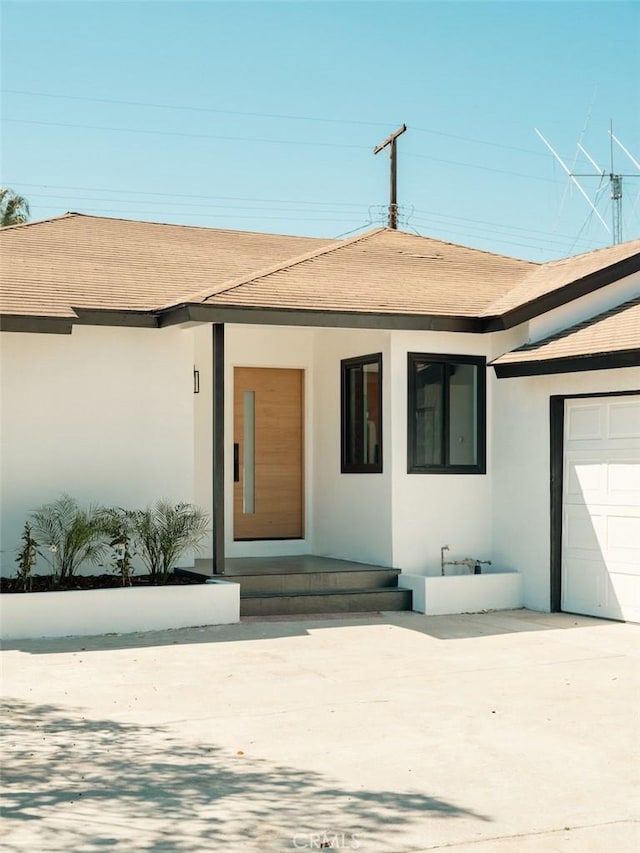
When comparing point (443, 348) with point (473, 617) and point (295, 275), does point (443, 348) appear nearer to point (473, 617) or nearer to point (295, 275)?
point (295, 275)

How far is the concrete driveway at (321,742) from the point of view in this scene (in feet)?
Result: 17.5

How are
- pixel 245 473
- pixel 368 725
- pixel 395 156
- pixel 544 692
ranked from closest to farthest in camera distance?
pixel 368 725, pixel 544 692, pixel 245 473, pixel 395 156

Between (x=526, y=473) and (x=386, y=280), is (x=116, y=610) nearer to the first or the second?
(x=526, y=473)

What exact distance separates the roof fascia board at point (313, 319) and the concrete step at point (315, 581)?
2.86 meters

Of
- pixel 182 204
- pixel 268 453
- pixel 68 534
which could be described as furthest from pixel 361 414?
pixel 182 204

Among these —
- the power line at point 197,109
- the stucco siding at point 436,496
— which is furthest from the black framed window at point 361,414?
the power line at point 197,109

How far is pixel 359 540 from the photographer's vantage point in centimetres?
1388

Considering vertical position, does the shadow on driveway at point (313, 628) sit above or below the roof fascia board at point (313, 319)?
below

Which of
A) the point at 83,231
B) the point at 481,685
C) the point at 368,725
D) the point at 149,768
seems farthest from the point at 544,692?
the point at 83,231

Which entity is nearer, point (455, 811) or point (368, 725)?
point (455, 811)

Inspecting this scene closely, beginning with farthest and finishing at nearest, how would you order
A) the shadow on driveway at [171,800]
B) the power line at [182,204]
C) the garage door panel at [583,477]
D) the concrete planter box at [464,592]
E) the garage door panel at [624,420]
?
the power line at [182,204], the concrete planter box at [464,592], the garage door panel at [583,477], the garage door panel at [624,420], the shadow on driveway at [171,800]

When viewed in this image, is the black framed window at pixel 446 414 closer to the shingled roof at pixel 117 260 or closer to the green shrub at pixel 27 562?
the shingled roof at pixel 117 260

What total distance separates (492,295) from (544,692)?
6.97m

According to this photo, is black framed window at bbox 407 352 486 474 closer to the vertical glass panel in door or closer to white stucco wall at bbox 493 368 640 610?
white stucco wall at bbox 493 368 640 610
